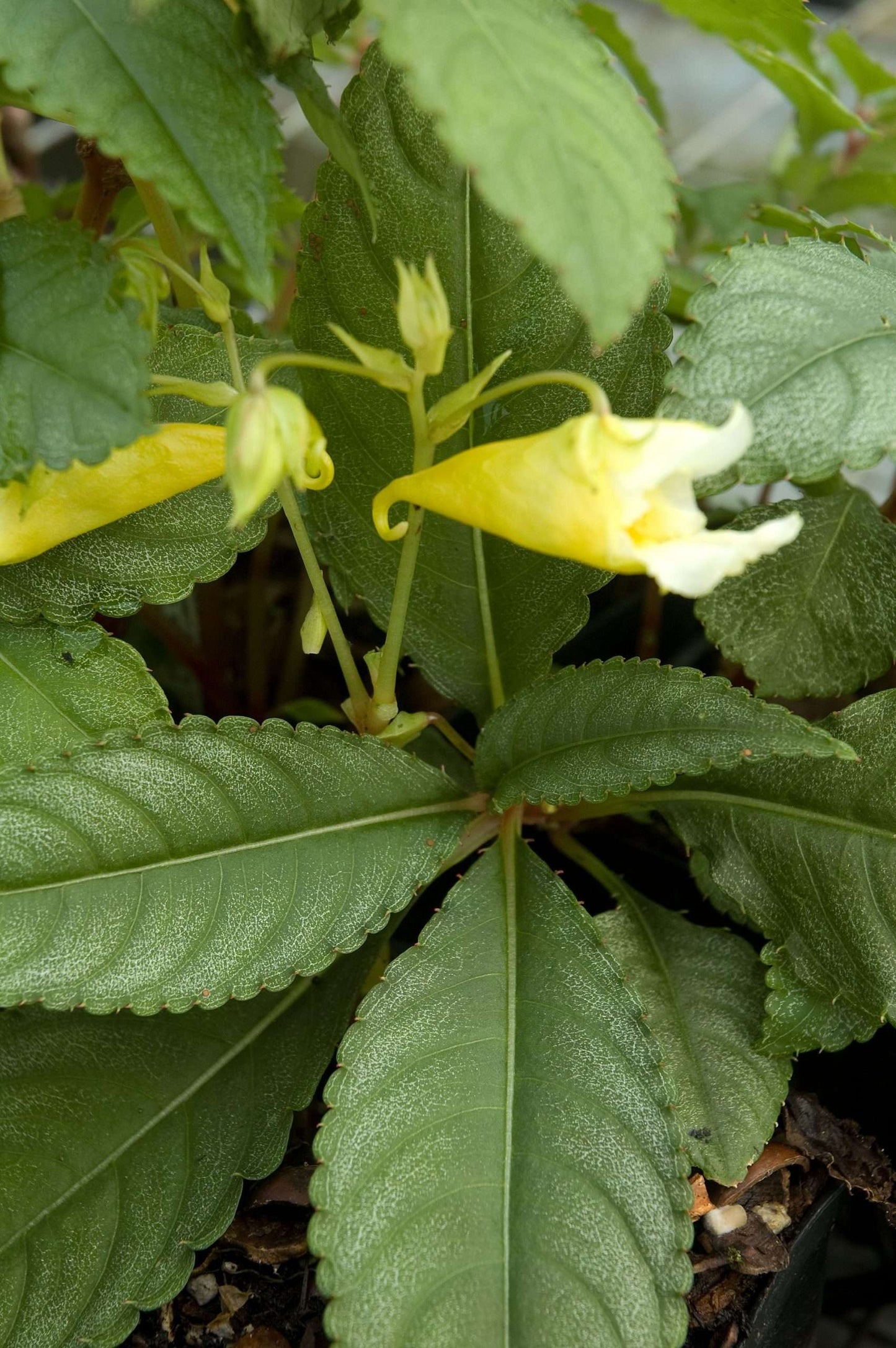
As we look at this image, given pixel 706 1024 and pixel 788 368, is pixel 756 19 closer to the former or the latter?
pixel 788 368

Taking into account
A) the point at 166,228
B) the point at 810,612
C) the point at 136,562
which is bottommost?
the point at 810,612

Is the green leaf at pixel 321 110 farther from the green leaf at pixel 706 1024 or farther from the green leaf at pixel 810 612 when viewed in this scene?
the green leaf at pixel 706 1024

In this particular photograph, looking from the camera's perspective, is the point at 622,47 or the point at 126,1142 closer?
the point at 126,1142

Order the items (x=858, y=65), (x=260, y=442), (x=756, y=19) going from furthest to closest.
Result: (x=858, y=65)
(x=756, y=19)
(x=260, y=442)

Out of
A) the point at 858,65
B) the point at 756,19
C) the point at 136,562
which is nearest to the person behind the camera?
the point at 136,562

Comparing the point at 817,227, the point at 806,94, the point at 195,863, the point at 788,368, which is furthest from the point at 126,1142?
the point at 806,94

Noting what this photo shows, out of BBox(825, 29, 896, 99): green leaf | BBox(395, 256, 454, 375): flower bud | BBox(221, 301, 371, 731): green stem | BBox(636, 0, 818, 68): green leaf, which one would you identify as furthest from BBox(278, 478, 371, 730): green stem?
BBox(825, 29, 896, 99): green leaf

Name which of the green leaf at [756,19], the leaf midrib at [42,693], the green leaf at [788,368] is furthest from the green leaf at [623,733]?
the green leaf at [756,19]
